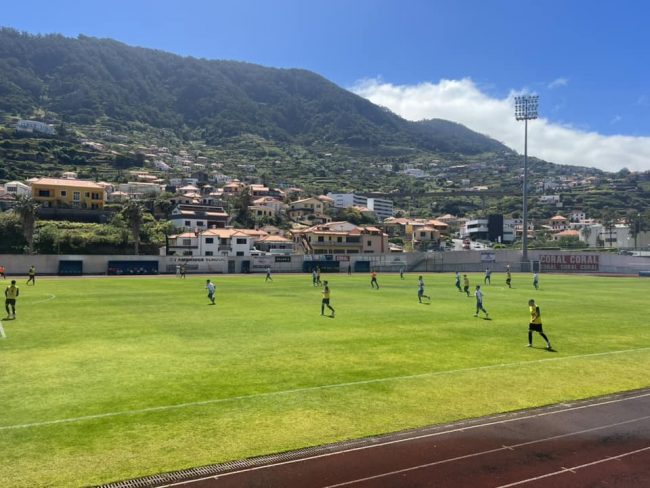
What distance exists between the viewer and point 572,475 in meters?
8.66

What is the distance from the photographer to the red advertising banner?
8400cm

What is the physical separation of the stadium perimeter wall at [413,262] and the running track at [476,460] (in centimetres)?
6823

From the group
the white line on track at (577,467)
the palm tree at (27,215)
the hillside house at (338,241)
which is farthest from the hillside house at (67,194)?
the white line on track at (577,467)

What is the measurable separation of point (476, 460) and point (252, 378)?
6758mm

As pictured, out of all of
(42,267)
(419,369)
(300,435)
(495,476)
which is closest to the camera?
(495,476)

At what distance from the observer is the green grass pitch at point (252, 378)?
9375 mm

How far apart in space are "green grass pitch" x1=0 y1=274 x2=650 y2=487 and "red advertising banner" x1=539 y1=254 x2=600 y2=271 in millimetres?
62465

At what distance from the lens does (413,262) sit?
293 ft

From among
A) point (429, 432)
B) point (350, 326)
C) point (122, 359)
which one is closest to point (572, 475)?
point (429, 432)

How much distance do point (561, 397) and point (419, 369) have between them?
13.1ft

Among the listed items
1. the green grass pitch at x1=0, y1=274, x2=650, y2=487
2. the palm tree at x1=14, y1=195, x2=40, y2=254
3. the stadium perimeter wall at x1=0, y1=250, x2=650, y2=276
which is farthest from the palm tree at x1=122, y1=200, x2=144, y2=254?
the green grass pitch at x1=0, y1=274, x2=650, y2=487

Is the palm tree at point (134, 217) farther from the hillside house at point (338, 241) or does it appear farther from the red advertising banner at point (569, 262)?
the red advertising banner at point (569, 262)

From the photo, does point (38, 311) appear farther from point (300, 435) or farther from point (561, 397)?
point (561, 397)

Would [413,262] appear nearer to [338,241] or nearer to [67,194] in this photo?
[338,241]
